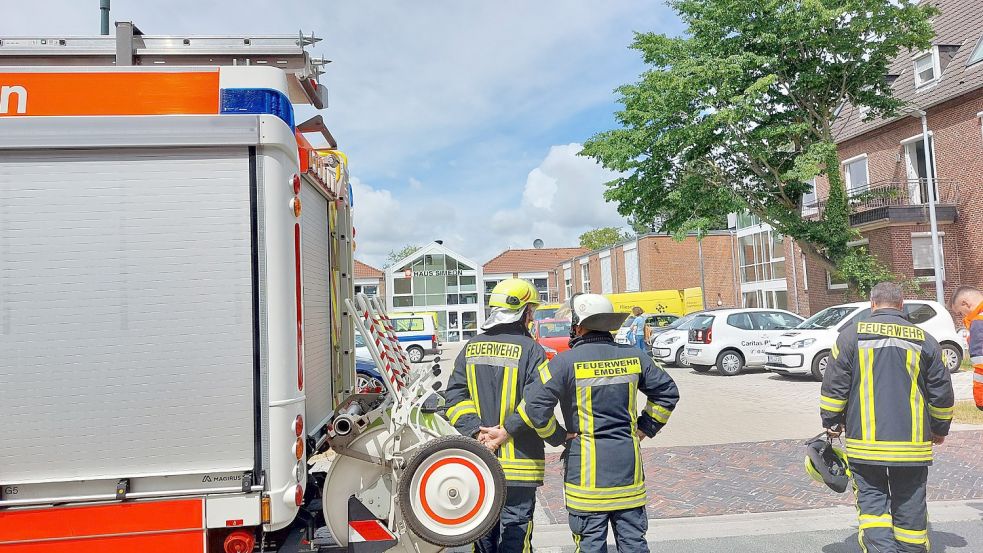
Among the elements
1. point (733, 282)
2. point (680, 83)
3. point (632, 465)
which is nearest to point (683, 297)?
point (733, 282)

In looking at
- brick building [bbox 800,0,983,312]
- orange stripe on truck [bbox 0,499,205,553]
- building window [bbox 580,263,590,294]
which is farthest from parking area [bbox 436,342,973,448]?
building window [bbox 580,263,590,294]

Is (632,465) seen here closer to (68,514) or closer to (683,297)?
(68,514)

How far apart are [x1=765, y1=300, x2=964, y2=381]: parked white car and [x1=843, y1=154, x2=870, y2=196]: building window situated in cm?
1397

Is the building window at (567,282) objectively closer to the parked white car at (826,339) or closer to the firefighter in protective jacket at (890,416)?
the parked white car at (826,339)

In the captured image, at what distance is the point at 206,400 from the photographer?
297 centimetres

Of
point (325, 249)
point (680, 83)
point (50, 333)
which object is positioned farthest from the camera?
point (680, 83)

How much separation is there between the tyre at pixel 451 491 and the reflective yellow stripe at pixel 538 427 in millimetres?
300

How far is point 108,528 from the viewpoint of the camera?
2943 millimetres

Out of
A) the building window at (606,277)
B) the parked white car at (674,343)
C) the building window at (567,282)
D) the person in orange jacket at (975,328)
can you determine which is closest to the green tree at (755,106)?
the parked white car at (674,343)

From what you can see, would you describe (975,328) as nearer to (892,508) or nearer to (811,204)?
(892,508)

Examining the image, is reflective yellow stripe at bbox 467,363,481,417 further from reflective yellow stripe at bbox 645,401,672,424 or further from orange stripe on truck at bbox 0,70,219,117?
orange stripe on truck at bbox 0,70,219,117

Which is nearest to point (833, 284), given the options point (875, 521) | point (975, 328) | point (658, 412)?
point (975, 328)

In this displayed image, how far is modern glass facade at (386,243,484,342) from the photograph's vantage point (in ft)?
161

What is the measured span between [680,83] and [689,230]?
452cm
